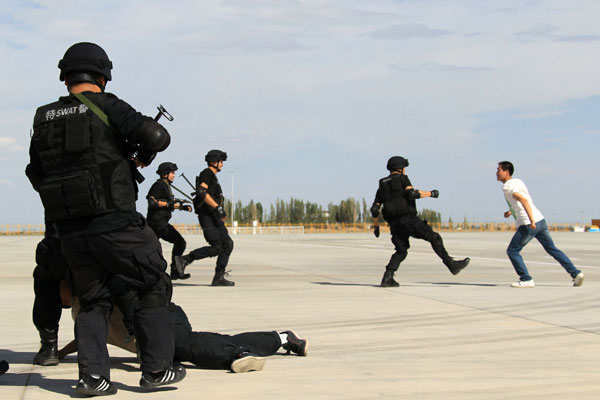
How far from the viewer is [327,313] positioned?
7.48 meters

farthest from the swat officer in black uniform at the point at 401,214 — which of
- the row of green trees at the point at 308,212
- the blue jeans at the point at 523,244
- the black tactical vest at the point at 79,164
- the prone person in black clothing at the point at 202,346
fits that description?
the row of green trees at the point at 308,212

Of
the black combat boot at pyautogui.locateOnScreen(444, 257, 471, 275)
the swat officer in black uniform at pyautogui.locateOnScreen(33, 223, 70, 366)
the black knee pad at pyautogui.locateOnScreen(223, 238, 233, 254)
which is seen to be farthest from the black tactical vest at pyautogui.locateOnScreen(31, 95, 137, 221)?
the black combat boot at pyautogui.locateOnScreen(444, 257, 471, 275)

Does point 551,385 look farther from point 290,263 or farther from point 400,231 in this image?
point 290,263

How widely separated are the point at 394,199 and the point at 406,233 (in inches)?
19.5

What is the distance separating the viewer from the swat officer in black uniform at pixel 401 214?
403 inches

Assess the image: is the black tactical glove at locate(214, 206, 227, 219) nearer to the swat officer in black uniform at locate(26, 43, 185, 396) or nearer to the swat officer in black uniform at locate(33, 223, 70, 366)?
the swat officer in black uniform at locate(33, 223, 70, 366)

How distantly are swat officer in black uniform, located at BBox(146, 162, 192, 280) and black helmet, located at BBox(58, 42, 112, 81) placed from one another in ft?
21.4

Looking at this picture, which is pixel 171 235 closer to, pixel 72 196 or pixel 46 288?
pixel 46 288

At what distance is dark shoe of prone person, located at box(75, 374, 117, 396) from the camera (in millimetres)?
3910

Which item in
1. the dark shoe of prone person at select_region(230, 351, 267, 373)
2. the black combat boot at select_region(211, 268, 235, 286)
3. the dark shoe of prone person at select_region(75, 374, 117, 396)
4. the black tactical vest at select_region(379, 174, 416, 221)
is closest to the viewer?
the dark shoe of prone person at select_region(75, 374, 117, 396)

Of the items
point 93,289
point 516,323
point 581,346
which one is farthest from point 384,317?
point 93,289

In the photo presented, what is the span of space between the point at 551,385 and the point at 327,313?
3498 millimetres

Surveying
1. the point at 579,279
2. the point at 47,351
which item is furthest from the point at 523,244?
the point at 47,351

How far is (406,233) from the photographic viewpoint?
10367 millimetres
